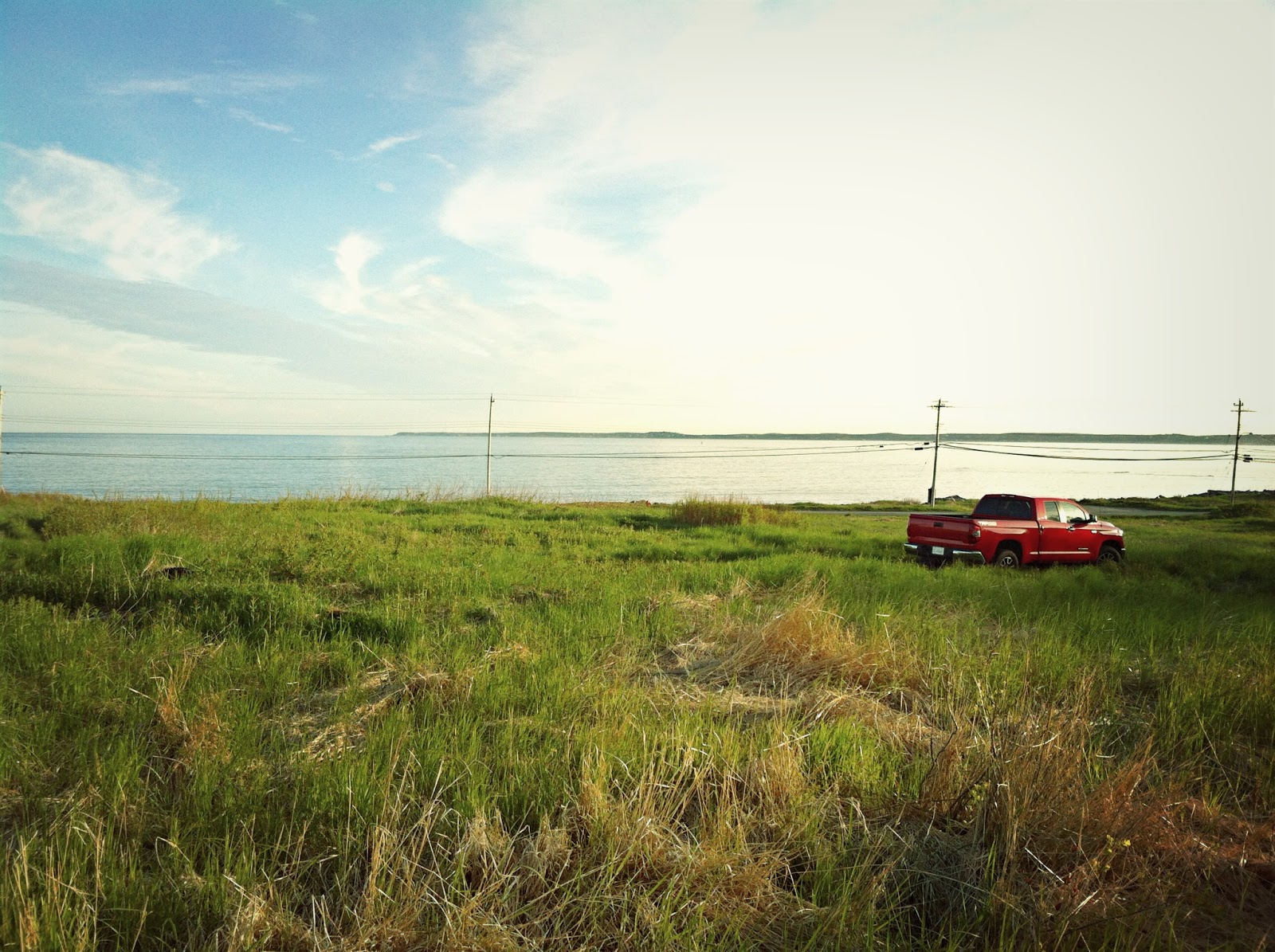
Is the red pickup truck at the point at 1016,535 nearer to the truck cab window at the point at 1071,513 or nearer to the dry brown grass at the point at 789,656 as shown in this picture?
the truck cab window at the point at 1071,513

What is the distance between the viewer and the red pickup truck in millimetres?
16266

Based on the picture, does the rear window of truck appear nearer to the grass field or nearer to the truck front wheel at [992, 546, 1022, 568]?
the truck front wheel at [992, 546, 1022, 568]

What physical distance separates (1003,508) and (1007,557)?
1.62 meters

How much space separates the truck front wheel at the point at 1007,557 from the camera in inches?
659

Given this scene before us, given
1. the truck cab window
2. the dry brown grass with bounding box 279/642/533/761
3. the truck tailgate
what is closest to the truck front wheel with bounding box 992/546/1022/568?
the truck tailgate

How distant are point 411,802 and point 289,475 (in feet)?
197

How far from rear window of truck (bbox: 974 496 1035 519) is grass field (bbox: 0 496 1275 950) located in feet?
25.6

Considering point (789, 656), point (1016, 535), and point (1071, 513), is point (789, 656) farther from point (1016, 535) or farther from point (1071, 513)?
point (1071, 513)

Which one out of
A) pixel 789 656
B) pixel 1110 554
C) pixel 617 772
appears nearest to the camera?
pixel 617 772

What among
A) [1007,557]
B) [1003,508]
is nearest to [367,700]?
[1007,557]

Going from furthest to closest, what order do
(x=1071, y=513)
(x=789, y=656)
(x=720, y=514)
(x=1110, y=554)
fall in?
(x=720, y=514) → (x=1110, y=554) → (x=1071, y=513) → (x=789, y=656)

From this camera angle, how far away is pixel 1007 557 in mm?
16875

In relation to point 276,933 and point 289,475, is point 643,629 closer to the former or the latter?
point 276,933

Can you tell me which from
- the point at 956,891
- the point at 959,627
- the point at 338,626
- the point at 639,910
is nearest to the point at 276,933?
the point at 639,910
